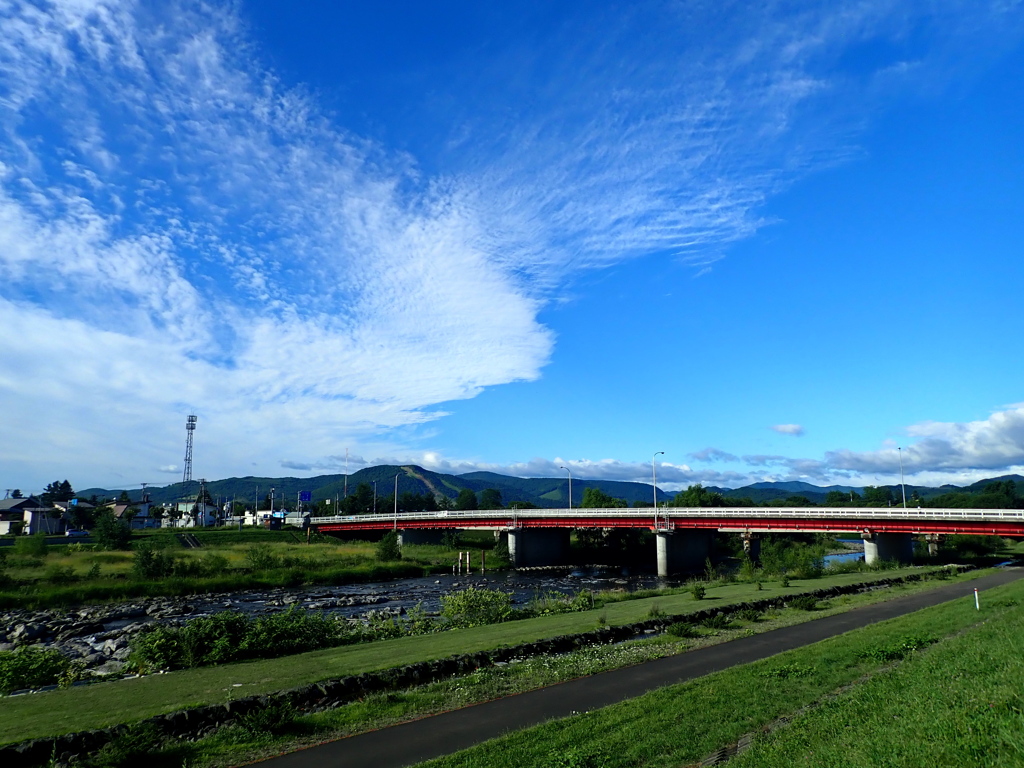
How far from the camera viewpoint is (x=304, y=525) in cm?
15750

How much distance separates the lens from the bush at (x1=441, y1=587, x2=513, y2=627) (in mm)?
36469

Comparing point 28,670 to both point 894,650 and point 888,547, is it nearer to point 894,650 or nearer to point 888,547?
point 894,650

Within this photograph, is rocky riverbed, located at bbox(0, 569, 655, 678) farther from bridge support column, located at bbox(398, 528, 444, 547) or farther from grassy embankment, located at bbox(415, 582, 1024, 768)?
bridge support column, located at bbox(398, 528, 444, 547)

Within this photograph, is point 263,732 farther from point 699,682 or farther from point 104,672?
point 104,672

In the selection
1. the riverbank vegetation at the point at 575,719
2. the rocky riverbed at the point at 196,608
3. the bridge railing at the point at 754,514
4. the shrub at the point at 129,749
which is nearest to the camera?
the shrub at the point at 129,749

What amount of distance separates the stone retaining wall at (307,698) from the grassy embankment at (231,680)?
1116mm

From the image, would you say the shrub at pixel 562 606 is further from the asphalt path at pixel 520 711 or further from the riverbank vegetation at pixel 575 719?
the asphalt path at pixel 520 711

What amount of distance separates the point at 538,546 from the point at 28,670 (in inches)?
3550

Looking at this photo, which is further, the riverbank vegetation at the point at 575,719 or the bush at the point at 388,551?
the bush at the point at 388,551

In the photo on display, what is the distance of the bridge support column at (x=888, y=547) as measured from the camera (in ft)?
253

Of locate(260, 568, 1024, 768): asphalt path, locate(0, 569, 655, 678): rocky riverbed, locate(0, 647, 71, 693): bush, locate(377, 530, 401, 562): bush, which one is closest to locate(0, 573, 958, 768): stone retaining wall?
locate(260, 568, 1024, 768): asphalt path

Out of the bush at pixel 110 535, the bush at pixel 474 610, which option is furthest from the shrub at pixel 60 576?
the bush at pixel 474 610

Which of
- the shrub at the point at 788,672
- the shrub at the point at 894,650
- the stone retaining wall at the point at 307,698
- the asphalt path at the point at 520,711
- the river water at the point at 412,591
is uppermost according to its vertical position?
the shrub at the point at 894,650

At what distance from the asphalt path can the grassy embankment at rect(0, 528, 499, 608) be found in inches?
2245
